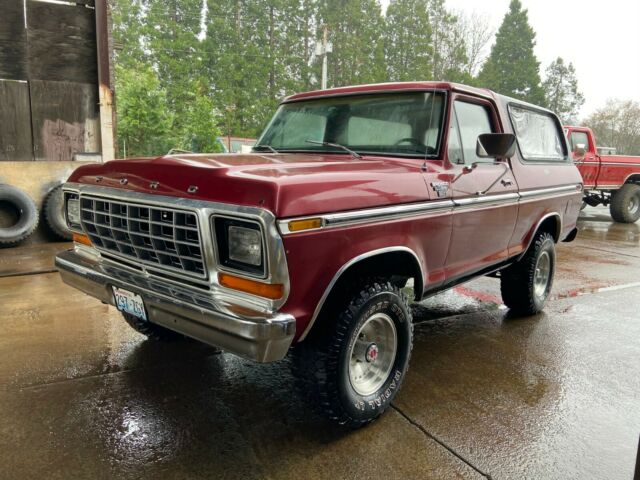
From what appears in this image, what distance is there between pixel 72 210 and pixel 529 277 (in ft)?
12.6

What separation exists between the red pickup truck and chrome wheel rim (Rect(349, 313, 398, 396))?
390 inches

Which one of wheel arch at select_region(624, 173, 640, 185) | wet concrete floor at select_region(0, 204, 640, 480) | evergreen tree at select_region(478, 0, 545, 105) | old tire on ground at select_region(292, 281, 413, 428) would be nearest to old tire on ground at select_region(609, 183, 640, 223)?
wheel arch at select_region(624, 173, 640, 185)

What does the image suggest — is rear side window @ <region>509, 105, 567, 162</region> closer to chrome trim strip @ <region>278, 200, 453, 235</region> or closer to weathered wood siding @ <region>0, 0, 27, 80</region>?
chrome trim strip @ <region>278, 200, 453, 235</region>

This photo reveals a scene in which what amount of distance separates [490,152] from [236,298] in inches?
83.7

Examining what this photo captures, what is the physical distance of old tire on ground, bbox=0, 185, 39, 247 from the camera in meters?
6.99

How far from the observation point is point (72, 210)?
3365 mm

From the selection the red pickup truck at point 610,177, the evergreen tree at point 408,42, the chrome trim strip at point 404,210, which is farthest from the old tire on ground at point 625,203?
the evergreen tree at point 408,42

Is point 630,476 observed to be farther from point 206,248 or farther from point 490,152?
point 206,248

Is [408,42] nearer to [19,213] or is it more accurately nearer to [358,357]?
[19,213]

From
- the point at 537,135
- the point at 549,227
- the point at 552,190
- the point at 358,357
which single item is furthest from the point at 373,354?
the point at 537,135

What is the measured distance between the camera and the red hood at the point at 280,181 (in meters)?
2.25

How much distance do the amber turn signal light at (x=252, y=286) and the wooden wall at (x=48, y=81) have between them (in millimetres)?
6795

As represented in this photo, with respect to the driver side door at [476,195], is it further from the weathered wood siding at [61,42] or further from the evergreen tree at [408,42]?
the evergreen tree at [408,42]

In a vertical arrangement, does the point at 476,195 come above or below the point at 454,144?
below
